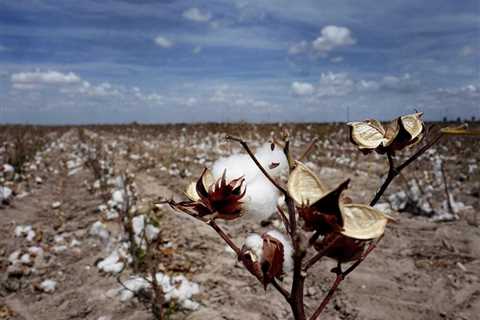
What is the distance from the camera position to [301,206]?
1.77 feet

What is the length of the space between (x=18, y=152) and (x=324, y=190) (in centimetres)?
875

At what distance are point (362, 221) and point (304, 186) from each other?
9cm

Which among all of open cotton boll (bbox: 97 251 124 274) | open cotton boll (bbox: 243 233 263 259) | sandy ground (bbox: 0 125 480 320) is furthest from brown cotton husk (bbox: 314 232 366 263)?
open cotton boll (bbox: 97 251 124 274)

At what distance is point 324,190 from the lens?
1.77 ft

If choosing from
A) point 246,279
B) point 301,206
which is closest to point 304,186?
point 301,206

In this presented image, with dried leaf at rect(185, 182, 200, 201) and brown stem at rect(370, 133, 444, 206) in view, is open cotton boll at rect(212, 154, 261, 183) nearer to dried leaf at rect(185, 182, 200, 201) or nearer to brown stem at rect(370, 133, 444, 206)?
dried leaf at rect(185, 182, 200, 201)

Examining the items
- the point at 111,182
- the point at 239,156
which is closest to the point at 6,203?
the point at 111,182

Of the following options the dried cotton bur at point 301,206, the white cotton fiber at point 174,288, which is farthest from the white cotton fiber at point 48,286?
the dried cotton bur at point 301,206

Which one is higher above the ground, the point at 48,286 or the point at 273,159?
the point at 273,159

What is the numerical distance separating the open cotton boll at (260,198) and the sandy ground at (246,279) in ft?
6.18

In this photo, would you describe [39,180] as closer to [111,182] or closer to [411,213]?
[111,182]

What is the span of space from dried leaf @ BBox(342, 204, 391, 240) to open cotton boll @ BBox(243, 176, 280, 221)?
23 cm

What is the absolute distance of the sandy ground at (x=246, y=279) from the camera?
102 inches

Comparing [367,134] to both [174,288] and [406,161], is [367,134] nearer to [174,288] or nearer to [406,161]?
[406,161]
